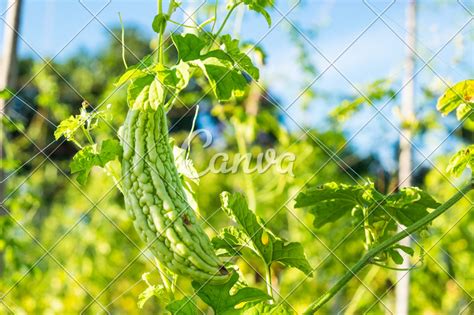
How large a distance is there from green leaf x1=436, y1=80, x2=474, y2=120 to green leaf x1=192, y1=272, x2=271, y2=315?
398 millimetres

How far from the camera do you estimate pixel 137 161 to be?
3.17 ft

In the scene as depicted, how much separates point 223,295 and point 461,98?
17.6 inches

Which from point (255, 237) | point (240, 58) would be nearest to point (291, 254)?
point (255, 237)

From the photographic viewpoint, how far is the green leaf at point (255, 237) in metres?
1.03

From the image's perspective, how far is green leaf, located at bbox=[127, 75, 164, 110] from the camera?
3.09 ft

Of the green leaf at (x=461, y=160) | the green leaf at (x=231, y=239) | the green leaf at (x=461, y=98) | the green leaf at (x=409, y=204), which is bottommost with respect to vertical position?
the green leaf at (x=409, y=204)

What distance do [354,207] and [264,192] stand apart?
1593mm

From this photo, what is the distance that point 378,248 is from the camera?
981 mm

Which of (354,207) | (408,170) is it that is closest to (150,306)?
(408,170)

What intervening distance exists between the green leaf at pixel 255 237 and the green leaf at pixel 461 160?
9.5 inches

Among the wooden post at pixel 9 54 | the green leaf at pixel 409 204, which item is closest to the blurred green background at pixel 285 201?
the wooden post at pixel 9 54

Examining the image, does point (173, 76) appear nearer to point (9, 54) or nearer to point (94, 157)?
point (94, 157)

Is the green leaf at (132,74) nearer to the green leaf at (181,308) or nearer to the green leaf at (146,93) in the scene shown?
the green leaf at (146,93)

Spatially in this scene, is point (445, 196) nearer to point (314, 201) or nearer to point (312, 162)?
point (312, 162)
